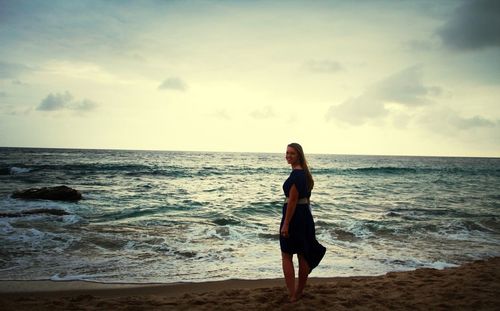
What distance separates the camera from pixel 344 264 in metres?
7.33

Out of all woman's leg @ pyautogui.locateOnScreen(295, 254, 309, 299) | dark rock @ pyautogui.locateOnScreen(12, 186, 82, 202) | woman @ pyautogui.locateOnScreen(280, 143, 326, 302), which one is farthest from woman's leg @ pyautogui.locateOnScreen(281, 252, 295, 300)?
dark rock @ pyautogui.locateOnScreen(12, 186, 82, 202)

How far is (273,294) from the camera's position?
5000 mm

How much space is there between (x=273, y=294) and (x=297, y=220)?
1342 millimetres

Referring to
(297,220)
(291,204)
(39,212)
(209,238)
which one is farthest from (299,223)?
(39,212)

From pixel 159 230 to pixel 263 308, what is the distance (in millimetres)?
6418

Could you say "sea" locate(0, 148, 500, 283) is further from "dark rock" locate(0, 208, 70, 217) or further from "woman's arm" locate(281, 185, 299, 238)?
"woman's arm" locate(281, 185, 299, 238)

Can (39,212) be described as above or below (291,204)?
below

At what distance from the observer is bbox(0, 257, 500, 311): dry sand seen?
4414mm

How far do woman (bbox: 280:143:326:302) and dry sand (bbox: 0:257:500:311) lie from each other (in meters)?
0.60

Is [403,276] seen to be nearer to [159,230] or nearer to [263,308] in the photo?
[263,308]

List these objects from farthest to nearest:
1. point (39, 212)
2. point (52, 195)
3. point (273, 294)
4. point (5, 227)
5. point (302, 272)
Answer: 1. point (52, 195)
2. point (39, 212)
3. point (5, 227)
4. point (273, 294)
5. point (302, 272)

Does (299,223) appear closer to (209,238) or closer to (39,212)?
(209,238)

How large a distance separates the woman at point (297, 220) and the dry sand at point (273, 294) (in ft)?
1.97

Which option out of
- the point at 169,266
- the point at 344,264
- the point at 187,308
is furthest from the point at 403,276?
the point at 169,266
